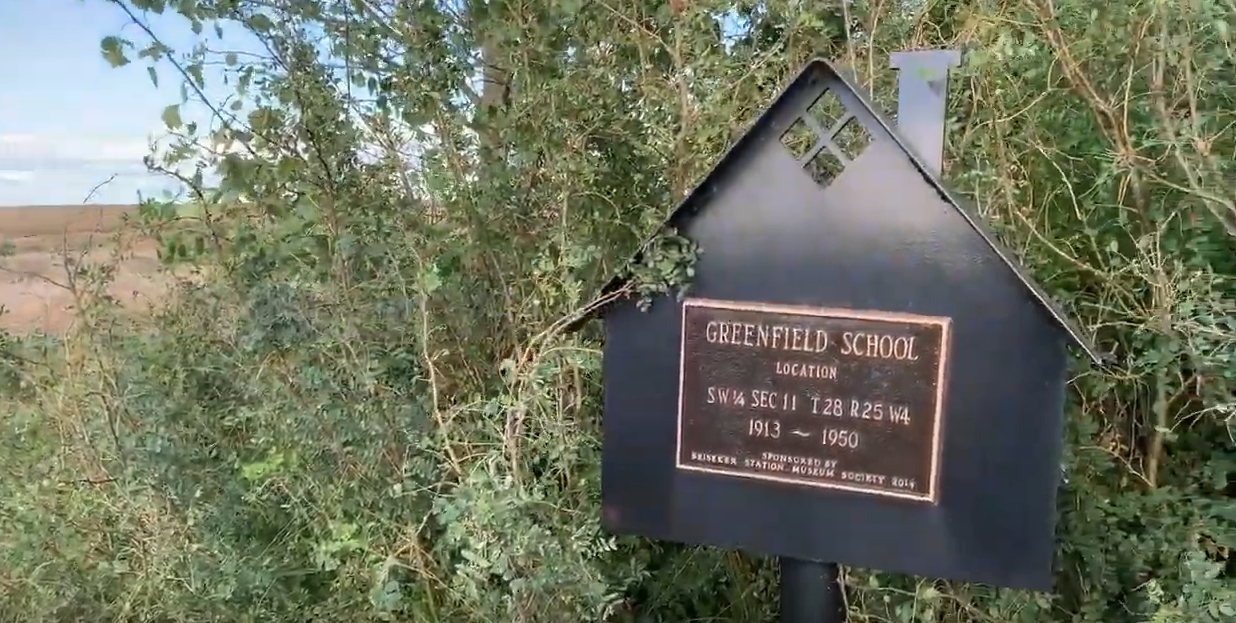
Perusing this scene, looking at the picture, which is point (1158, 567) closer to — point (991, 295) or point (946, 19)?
point (991, 295)

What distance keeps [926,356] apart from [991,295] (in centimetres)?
20

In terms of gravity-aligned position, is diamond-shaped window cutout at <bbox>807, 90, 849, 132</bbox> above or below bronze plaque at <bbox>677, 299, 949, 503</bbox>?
above

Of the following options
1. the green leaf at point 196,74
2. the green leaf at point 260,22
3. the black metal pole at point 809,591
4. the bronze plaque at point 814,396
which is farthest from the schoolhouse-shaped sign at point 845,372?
the green leaf at point 196,74

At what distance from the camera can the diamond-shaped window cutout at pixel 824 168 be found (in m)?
2.33

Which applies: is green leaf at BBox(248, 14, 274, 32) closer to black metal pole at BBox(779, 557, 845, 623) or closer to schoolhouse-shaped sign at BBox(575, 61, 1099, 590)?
schoolhouse-shaped sign at BBox(575, 61, 1099, 590)

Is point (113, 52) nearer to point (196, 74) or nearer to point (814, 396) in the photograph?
point (196, 74)

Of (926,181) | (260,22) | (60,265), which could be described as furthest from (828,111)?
(60,265)

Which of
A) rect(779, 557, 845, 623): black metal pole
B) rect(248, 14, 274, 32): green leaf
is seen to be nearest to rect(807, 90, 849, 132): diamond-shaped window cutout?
rect(779, 557, 845, 623): black metal pole

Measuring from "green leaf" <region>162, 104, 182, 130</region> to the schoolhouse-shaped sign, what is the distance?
65.3 inches

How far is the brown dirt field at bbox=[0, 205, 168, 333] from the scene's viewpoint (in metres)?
4.02

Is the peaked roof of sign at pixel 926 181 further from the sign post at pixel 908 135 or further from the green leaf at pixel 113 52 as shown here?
the green leaf at pixel 113 52

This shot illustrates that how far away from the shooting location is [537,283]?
3.22m

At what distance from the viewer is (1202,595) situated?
252 centimetres

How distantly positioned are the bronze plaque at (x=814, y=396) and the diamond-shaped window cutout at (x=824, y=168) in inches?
12.8
